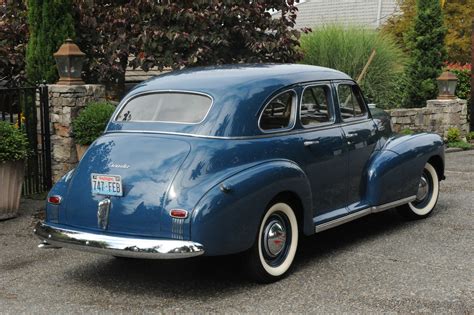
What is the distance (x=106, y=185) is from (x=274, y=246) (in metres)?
1.36

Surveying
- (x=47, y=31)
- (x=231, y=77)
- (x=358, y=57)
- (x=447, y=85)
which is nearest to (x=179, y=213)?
(x=231, y=77)

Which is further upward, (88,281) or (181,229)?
(181,229)

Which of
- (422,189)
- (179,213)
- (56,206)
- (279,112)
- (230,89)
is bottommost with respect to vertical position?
(422,189)

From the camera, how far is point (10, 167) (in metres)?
7.33

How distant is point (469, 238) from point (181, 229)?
3138mm

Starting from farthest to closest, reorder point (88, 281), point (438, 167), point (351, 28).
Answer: point (351, 28) → point (438, 167) → point (88, 281)

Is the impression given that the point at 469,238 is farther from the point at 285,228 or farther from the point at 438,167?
the point at 285,228

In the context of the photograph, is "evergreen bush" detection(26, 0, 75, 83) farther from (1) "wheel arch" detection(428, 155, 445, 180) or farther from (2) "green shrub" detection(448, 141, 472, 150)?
(2) "green shrub" detection(448, 141, 472, 150)

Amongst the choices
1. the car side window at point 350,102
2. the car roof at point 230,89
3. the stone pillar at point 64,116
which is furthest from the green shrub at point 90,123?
the car side window at point 350,102

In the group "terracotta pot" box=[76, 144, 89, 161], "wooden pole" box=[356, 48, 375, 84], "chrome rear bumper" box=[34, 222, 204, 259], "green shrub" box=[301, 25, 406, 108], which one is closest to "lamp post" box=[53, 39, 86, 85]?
"terracotta pot" box=[76, 144, 89, 161]

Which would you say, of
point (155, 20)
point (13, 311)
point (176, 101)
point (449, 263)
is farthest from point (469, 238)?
point (155, 20)

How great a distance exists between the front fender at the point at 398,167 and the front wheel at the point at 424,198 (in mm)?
264

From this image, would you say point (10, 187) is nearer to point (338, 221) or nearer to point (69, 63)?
point (69, 63)

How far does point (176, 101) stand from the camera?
552 cm
